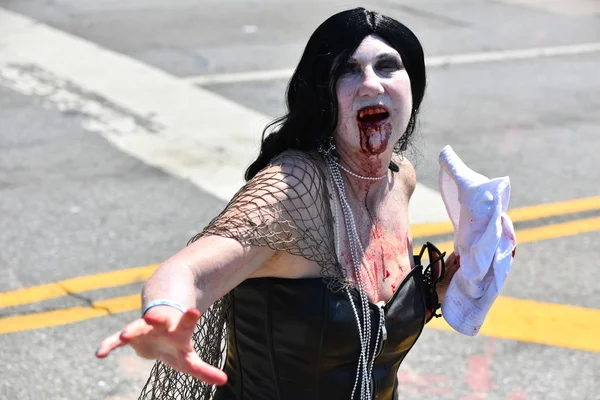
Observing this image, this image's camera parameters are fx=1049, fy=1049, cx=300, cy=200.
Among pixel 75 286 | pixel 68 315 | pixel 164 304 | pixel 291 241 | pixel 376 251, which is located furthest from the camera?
pixel 75 286

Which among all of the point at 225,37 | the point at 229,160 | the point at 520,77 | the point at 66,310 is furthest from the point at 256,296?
the point at 225,37

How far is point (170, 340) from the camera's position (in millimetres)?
2084

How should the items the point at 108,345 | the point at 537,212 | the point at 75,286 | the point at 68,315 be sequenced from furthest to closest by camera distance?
the point at 537,212
the point at 75,286
the point at 68,315
the point at 108,345

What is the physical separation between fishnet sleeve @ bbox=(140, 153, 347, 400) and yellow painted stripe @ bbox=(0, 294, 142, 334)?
8.75 ft

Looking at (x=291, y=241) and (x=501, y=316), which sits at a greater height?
(x=291, y=241)

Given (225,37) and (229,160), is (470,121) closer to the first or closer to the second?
(229,160)

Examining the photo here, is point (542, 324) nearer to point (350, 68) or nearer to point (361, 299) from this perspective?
point (361, 299)

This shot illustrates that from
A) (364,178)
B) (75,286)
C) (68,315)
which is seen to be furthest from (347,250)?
(75,286)

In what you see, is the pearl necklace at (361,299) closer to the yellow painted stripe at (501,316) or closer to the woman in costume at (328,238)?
the woman in costume at (328,238)

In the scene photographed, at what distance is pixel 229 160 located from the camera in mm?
7848

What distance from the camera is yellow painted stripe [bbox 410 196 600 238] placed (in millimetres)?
6719

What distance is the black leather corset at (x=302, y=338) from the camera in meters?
2.69

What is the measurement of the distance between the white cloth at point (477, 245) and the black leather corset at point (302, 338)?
0.19 metres

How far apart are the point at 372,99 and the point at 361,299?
1.72 ft
